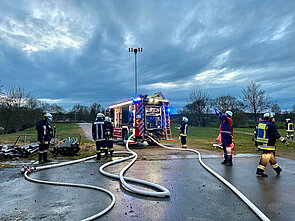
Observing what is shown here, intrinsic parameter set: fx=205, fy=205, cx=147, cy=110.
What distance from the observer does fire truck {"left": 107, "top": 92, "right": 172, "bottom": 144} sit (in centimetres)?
1070

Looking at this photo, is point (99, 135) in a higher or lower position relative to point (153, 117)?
lower

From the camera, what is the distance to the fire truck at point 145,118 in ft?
35.1

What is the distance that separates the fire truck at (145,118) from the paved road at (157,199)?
481 cm

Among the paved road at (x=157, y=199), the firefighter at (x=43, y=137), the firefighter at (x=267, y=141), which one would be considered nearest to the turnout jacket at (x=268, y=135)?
the firefighter at (x=267, y=141)

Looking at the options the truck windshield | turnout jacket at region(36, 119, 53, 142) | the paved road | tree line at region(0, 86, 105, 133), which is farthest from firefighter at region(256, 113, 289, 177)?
tree line at region(0, 86, 105, 133)

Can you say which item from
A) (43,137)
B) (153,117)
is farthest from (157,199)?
(153,117)

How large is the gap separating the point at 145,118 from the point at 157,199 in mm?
7208

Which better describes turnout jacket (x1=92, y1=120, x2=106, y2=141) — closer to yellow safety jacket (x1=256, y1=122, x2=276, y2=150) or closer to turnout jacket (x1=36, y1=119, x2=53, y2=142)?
turnout jacket (x1=36, y1=119, x2=53, y2=142)

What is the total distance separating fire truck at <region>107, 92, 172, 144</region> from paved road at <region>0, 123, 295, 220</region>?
4809 millimetres

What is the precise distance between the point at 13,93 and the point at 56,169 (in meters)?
31.1

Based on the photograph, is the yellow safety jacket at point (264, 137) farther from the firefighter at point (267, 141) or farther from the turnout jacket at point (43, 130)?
the turnout jacket at point (43, 130)

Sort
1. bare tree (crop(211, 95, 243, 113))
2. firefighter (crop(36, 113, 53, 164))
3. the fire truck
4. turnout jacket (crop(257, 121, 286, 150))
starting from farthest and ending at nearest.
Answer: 1. bare tree (crop(211, 95, 243, 113))
2. the fire truck
3. firefighter (crop(36, 113, 53, 164))
4. turnout jacket (crop(257, 121, 286, 150))

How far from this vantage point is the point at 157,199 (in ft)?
12.3

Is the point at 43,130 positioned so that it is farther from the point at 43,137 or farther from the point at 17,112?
the point at 17,112
